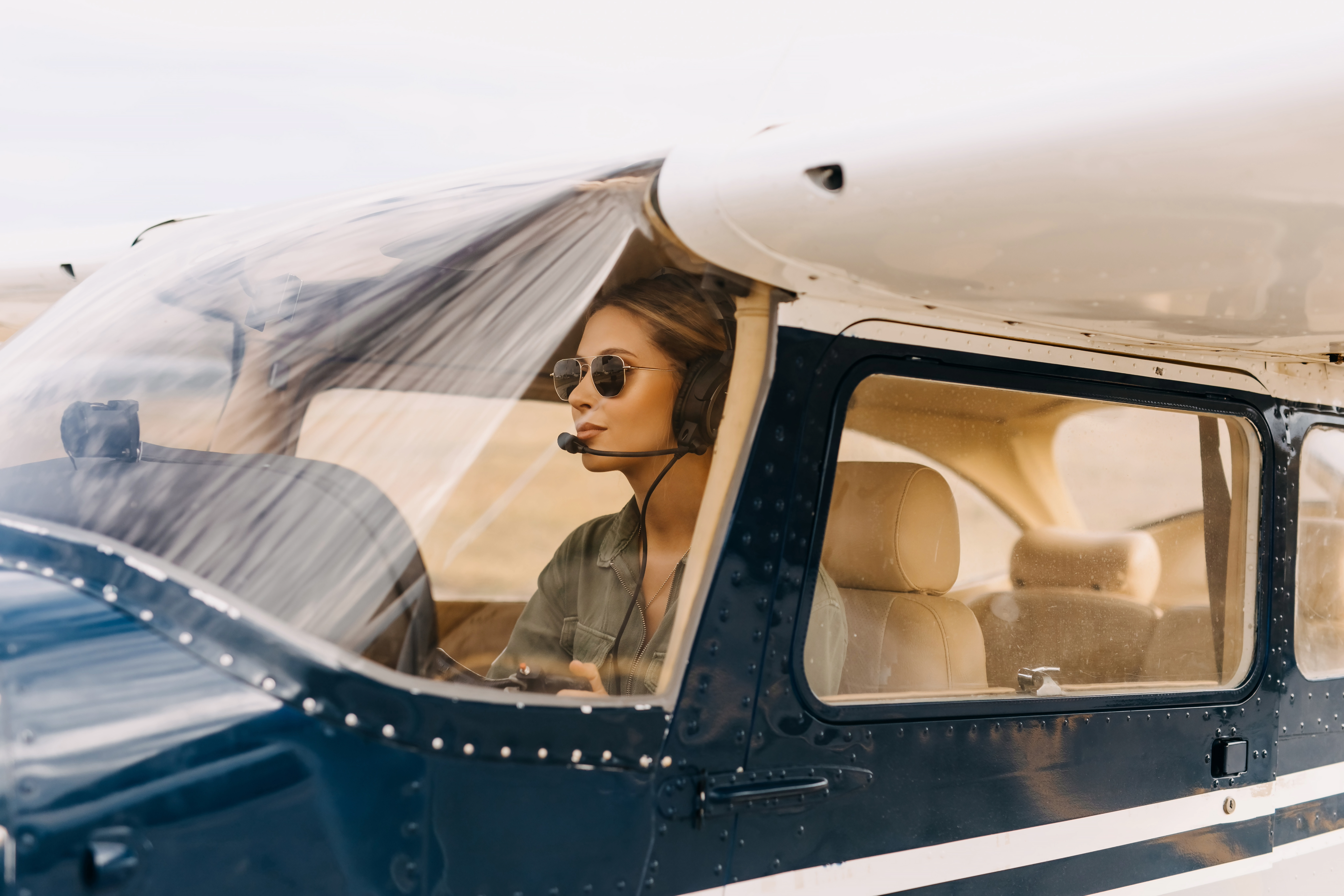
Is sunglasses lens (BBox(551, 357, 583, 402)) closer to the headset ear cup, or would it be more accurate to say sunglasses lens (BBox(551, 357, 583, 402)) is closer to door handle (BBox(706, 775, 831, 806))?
the headset ear cup

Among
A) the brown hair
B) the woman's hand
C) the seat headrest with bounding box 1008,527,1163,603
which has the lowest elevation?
the woman's hand

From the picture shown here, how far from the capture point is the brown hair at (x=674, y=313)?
1597 millimetres

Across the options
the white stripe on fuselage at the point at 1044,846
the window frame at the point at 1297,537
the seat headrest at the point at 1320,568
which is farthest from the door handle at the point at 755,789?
the seat headrest at the point at 1320,568

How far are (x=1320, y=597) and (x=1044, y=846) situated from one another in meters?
1.11

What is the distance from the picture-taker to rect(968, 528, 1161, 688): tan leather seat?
1.86m

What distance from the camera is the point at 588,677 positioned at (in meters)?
1.52

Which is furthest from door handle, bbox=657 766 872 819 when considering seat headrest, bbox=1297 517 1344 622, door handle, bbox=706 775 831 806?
seat headrest, bbox=1297 517 1344 622

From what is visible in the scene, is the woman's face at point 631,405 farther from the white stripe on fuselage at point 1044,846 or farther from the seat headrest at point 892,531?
the white stripe on fuselage at point 1044,846

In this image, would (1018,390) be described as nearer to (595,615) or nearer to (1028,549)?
(1028,549)

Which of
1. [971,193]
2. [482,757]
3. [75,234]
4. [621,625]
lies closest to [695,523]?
[621,625]

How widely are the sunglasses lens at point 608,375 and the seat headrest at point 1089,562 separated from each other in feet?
2.72

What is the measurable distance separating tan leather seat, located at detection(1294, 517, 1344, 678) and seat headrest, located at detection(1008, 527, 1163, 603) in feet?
1.44

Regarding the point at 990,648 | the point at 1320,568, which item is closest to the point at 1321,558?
the point at 1320,568

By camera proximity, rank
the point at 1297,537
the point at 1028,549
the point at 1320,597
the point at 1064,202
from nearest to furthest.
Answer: the point at 1064,202
the point at 1028,549
the point at 1297,537
the point at 1320,597
